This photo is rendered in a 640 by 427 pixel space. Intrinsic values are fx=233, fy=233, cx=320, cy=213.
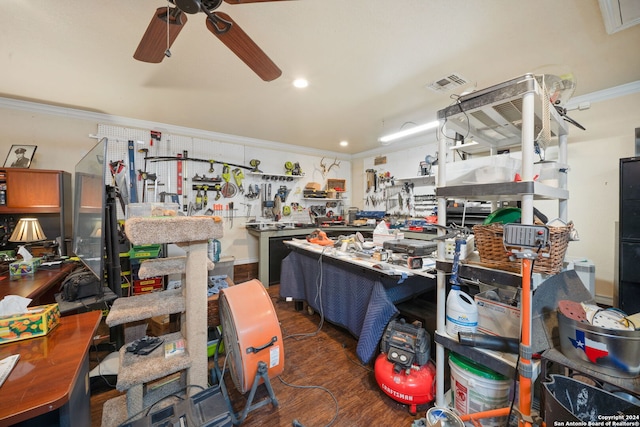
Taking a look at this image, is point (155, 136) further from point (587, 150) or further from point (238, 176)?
point (587, 150)

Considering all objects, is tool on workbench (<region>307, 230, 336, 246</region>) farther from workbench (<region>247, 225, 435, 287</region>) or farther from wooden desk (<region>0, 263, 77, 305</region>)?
wooden desk (<region>0, 263, 77, 305</region>)

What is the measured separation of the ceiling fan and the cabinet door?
237cm

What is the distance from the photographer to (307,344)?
223 cm

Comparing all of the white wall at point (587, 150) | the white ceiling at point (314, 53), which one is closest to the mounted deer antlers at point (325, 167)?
the white ceiling at point (314, 53)

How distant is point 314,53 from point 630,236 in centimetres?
333

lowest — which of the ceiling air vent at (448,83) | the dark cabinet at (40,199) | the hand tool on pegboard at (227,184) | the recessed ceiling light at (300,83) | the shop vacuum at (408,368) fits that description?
the shop vacuum at (408,368)

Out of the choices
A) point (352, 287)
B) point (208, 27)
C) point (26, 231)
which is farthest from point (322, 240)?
point (26, 231)

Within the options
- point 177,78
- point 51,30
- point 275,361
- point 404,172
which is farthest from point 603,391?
point 404,172

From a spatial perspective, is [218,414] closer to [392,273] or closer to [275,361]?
[275,361]

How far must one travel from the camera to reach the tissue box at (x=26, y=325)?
3.15 ft

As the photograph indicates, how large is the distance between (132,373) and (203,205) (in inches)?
125

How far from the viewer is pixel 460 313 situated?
4.09 feet

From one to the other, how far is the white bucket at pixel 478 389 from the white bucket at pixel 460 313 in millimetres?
167

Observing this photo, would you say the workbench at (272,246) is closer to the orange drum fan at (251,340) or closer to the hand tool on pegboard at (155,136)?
the hand tool on pegboard at (155,136)
